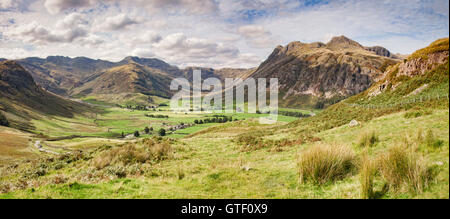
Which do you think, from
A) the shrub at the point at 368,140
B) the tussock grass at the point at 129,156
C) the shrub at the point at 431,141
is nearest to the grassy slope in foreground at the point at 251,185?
the shrub at the point at 431,141

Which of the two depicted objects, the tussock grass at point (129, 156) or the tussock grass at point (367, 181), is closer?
the tussock grass at point (367, 181)

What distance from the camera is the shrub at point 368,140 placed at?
12.3m

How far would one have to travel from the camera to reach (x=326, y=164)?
9484 millimetres

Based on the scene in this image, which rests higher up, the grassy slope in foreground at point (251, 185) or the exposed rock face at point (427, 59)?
the exposed rock face at point (427, 59)

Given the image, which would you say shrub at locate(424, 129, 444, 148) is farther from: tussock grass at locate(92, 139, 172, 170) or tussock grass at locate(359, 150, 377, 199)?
tussock grass at locate(92, 139, 172, 170)

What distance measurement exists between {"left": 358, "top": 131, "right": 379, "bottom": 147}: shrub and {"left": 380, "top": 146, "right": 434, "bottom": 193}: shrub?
507 cm

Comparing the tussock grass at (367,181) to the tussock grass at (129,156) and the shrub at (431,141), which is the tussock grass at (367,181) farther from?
the tussock grass at (129,156)

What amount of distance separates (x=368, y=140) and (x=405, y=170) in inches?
232

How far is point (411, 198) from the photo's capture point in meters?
6.34

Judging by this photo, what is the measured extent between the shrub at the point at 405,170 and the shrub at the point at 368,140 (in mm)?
5067

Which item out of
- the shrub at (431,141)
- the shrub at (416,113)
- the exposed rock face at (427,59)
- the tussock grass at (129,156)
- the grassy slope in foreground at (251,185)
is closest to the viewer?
the grassy slope in foreground at (251,185)
